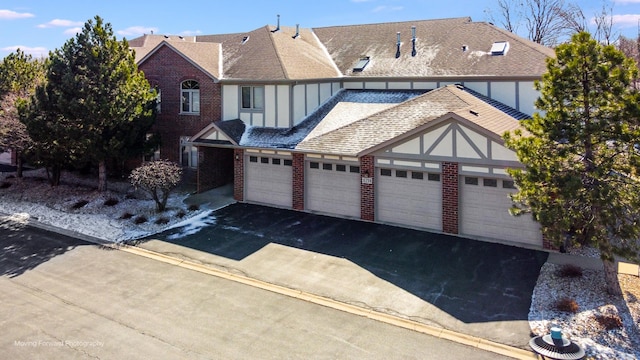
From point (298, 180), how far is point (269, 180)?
1.61 meters

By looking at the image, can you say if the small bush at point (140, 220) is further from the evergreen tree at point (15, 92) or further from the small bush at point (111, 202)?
the evergreen tree at point (15, 92)

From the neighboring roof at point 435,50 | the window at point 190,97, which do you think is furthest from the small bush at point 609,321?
the window at point 190,97

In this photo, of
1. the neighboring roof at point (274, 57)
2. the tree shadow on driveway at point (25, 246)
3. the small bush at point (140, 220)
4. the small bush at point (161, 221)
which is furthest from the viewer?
the neighboring roof at point (274, 57)

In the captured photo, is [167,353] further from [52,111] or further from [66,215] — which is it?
[52,111]

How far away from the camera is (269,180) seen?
2005 cm

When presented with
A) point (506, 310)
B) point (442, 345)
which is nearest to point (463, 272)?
point (506, 310)

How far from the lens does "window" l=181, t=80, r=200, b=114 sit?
23.6m

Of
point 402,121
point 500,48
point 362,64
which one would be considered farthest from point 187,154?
point 500,48

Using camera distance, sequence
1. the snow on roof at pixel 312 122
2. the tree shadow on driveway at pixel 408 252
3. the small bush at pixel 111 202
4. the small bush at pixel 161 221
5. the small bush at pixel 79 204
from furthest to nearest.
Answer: the small bush at pixel 111 202 → the small bush at pixel 79 204 → the snow on roof at pixel 312 122 → the small bush at pixel 161 221 → the tree shadow on driveway at pixel 408 252

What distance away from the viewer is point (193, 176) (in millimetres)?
23734

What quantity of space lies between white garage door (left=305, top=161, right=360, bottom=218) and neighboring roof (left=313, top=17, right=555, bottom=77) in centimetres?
677

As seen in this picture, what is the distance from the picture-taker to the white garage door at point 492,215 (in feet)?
48.0

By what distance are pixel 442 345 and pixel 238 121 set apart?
15063 mm

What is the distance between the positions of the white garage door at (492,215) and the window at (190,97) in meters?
14.0
